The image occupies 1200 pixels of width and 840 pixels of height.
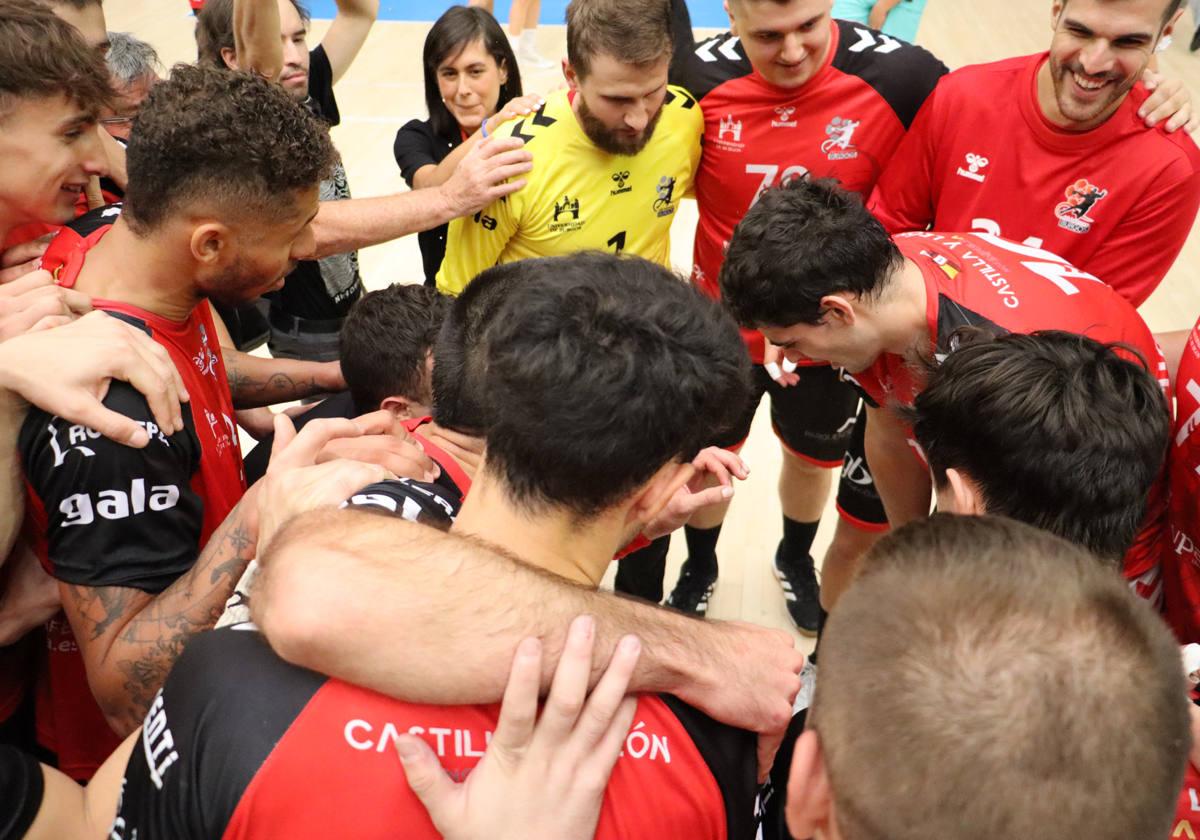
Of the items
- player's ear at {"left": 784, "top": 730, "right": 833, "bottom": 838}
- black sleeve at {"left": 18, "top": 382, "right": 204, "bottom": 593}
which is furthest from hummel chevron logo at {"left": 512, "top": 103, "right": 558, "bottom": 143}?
player's ear at {"left": 784, "top": 730, "right": 833, "bottom": 838}

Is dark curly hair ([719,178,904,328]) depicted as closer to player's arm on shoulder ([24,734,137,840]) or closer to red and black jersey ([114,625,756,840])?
red and black jersey ([114,625,756,840])

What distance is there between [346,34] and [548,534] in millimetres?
3842

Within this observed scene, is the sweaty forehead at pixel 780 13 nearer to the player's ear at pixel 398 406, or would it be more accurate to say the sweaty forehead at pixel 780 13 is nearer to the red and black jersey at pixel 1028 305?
the red and black jersey at pixel 1028 305

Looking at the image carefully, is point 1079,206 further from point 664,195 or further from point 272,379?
point 272,379

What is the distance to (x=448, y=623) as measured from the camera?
113cm

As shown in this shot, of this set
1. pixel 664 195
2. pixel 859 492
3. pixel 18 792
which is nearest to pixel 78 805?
pixel 18 792

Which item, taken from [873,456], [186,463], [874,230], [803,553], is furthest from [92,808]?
[803,553]

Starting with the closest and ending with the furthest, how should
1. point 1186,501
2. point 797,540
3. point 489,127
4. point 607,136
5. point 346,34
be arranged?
point 1186,501 → point 607,136 → point 489,127 → point 797,540 → point 346,34

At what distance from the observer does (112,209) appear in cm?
229

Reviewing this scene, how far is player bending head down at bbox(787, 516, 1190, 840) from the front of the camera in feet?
2.73

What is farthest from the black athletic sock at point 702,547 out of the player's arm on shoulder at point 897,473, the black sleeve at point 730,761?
the black sleeve at point 730,761

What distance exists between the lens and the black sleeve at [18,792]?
1.19 m

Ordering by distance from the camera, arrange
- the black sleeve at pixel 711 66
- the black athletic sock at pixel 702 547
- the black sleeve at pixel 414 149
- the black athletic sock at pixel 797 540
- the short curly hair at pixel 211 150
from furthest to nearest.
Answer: the black sleeve at pixel 414 149
the black athletic sock at pixel 797 540
the black athletic sock at pixel 702 547
the black sleeve at pixel 711 66
the short curly hair at pixel 211 150

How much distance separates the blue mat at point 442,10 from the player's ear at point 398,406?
939cm
